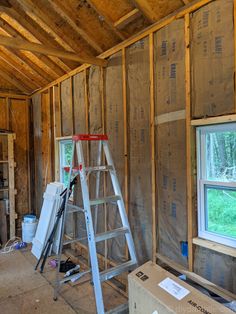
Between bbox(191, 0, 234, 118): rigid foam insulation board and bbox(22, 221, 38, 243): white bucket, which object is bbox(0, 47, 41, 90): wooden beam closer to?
bbox(22, 221, 38, 243): white bucket

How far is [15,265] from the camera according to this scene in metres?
3.73

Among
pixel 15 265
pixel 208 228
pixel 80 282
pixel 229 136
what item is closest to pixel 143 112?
pixel 229 136

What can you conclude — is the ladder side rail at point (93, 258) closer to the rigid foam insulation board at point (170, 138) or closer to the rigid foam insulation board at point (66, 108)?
the rigid foam insulation board at point (170, 138)

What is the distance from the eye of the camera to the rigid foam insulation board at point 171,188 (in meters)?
2.33

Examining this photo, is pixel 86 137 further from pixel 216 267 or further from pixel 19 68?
pixel 19 68

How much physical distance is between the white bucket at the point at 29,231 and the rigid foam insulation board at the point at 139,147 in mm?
2485

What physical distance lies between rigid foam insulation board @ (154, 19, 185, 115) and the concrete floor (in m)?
2.23

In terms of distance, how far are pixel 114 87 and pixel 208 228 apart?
2.00 metres

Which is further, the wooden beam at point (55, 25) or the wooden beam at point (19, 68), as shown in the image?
the wooden beam at point (19, 68)

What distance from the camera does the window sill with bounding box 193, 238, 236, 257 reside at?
1960 mm

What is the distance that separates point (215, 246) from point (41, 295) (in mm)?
2123

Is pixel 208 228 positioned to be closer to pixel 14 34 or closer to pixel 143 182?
pixel 143 182

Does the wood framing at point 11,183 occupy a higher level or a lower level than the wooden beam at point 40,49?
lower

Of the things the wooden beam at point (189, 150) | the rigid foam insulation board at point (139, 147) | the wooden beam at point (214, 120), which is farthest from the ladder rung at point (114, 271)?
the wooden beam at point (214, 120)
